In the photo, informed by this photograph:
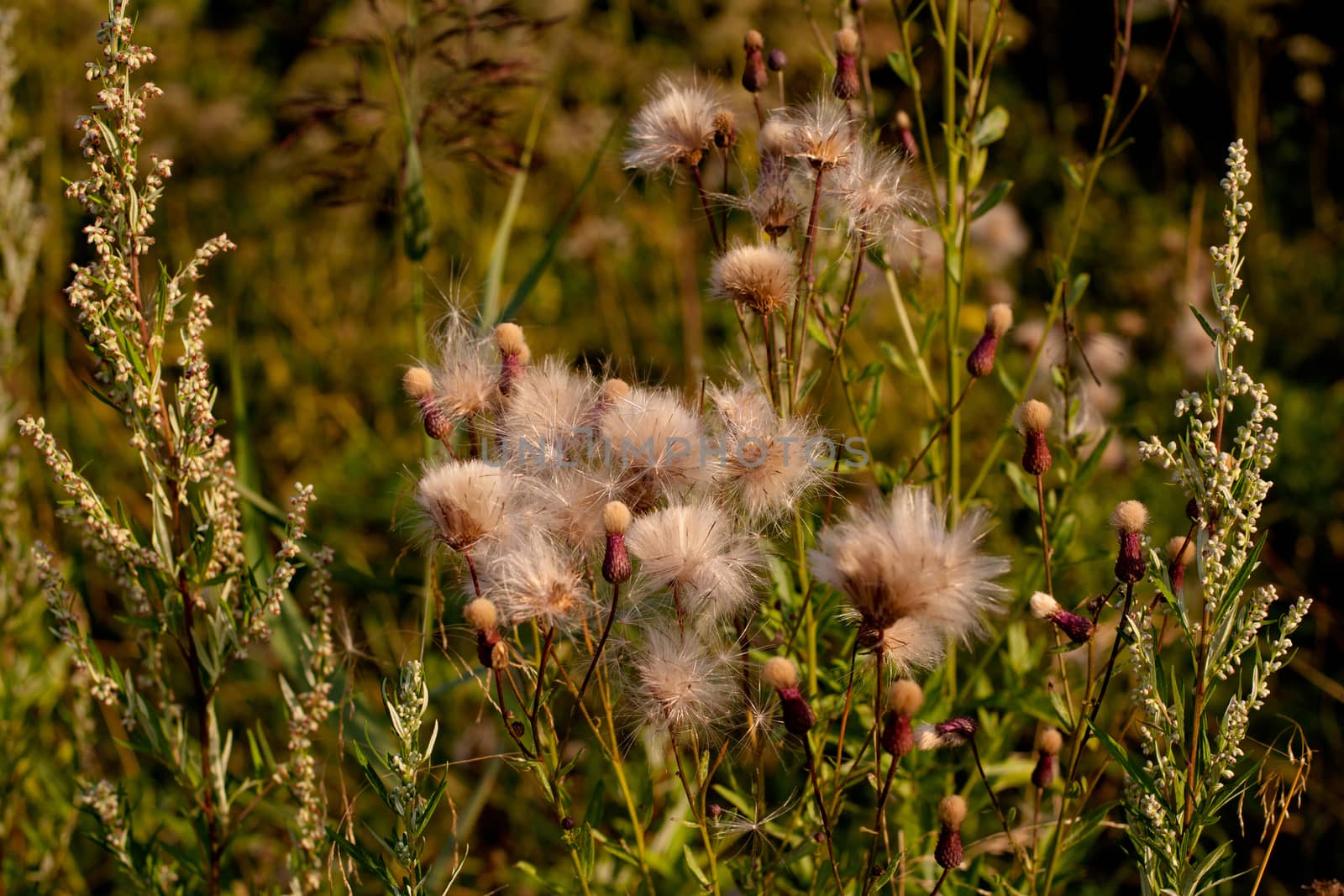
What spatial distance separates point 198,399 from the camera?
1241mm

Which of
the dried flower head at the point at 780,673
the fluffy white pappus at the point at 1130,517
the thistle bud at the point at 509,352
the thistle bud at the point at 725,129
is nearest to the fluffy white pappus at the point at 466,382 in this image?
the thistle bud at the point at 509,352

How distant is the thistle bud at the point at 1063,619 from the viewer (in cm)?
108

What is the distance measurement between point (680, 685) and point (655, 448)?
257 mm

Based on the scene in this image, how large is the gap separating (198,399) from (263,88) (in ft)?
13.0

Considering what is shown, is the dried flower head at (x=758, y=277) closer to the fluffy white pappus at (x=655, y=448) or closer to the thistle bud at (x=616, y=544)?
the fluffy white pappus at (x=655, y=448)

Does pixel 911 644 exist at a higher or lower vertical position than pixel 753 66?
lower

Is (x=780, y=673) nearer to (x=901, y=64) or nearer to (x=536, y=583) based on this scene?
(x=536, y=583)

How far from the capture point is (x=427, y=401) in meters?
1.27

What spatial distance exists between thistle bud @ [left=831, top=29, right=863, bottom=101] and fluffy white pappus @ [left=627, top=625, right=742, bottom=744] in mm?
736

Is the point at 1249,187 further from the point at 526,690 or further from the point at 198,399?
the point at 198,399

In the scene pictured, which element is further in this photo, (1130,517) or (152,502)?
(152,502)

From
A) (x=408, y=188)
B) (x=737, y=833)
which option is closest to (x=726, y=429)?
(x=737, y=833)

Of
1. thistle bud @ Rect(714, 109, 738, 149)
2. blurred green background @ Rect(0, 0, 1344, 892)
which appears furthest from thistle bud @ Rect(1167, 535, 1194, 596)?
blurred green background @ Rect(0, 0, 1344, 892)

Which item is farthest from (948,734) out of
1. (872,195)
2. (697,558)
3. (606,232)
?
(606,232)
